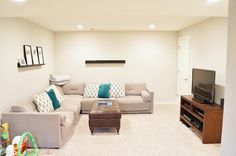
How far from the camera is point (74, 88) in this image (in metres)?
5.84

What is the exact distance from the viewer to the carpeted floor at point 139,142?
3088 mm

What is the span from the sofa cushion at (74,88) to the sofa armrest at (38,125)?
8.66ft

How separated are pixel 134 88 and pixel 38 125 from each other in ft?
10.7

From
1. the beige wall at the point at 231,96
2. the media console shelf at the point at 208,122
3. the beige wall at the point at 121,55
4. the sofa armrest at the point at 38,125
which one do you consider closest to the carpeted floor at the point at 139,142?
the media console shelf at the point at 208,122

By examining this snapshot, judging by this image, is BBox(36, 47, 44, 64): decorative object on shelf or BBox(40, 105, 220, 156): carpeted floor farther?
BBox(36, 47, 44, 64): decorative object on shelf

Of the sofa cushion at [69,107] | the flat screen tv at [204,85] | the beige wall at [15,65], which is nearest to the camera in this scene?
the beige wall at [15,65]

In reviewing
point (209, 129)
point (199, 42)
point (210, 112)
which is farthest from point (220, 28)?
point (209, 129)

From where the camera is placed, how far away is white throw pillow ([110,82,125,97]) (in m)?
5.63

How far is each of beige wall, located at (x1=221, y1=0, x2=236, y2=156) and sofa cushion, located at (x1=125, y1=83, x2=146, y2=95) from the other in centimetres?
410

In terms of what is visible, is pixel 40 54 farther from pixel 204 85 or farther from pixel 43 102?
pixel 204 85

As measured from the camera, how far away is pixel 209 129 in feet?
11.1

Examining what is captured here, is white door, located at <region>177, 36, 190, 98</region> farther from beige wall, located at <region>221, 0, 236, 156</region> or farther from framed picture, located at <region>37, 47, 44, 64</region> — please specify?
framed picture, located at <region>37, 47, 44, 64</region>

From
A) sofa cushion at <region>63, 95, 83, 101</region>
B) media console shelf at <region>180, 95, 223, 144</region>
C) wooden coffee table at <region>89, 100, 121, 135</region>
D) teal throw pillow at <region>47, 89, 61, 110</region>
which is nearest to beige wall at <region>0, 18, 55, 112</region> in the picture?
teal throw pillow at <region>47, 89, 61, 110</region>

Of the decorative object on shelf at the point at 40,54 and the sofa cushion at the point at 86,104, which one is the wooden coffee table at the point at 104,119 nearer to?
the sofa cushion at the point at 86,104
